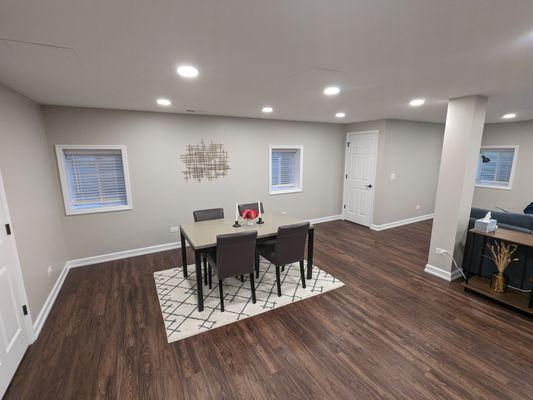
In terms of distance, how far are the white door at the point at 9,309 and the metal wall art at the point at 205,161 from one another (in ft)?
8.43

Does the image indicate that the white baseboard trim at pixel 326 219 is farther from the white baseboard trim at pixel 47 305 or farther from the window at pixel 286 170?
the white baseboard trim at pixel 47 305

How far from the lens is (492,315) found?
8.75 feet

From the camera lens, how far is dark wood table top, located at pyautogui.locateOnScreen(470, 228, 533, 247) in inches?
108

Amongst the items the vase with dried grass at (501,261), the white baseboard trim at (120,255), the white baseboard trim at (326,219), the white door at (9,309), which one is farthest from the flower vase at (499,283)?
the white door at (9,309)

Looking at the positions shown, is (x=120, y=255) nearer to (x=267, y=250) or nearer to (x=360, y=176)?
(x=267, y=250)

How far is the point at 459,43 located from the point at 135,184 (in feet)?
14.0

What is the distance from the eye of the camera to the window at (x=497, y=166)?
5688 millimetres

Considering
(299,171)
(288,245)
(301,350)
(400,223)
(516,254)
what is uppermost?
(299,171)

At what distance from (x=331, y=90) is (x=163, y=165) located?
295cm

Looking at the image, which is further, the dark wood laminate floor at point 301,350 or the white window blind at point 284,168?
the white window blind at point 284,168

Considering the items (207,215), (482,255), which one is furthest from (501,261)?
(207,215)

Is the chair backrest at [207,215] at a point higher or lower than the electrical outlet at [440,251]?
higher

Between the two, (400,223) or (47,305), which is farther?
(400,223)

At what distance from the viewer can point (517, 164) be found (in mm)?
5523
